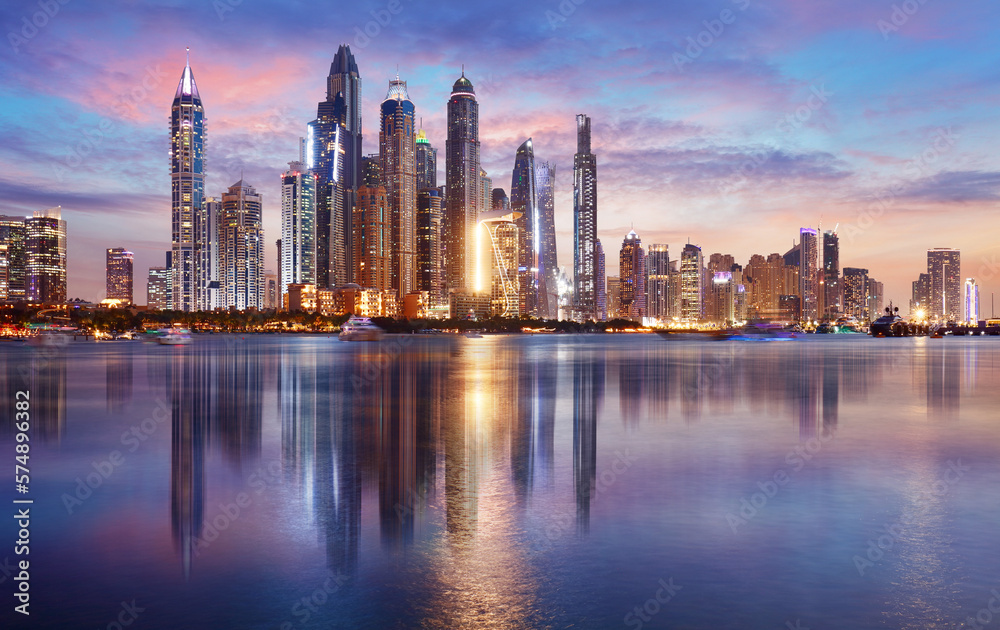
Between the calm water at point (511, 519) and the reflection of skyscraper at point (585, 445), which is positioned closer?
the calm water at point (511, 519)

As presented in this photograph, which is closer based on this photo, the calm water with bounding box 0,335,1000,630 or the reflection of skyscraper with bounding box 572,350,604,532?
the calm water with bounding box 0,335,1000,630

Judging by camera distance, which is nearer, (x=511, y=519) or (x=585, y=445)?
(x=511, y=519)

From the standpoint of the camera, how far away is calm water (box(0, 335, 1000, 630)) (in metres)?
9.18

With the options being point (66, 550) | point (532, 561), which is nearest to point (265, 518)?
point (66, 550)

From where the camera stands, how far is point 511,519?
43.5 ft

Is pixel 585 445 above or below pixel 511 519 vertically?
below

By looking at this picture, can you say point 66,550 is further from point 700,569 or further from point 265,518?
point 700,569

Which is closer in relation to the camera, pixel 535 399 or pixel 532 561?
pixel 532 561

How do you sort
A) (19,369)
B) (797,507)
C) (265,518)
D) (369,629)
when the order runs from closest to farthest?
(369,629), (265,518), (797,507), (19,369)

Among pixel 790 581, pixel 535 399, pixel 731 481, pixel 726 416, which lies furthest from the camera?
pixel 535 399

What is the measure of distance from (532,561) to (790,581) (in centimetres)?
375

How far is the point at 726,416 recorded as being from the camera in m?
28.7

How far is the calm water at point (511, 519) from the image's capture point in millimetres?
9180

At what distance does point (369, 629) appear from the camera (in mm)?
8406
